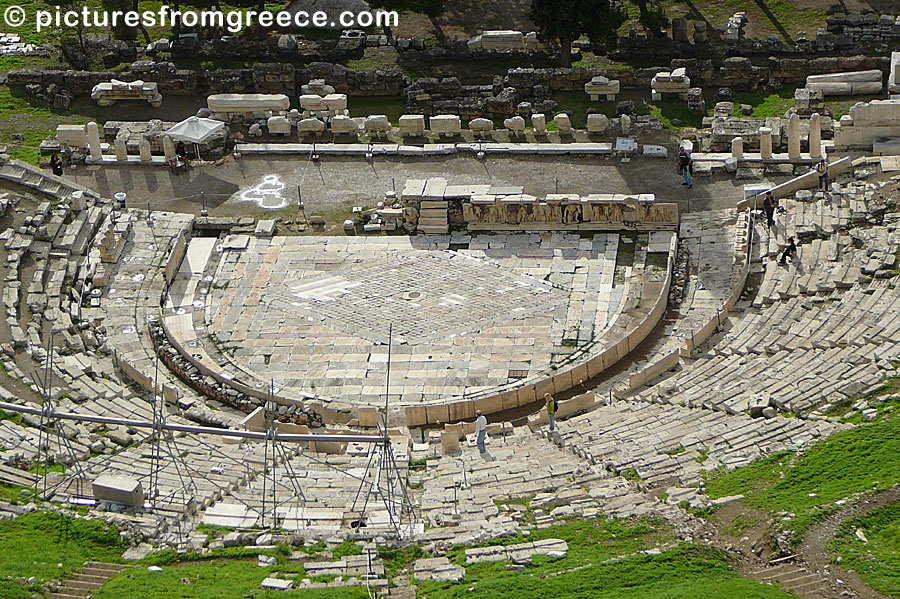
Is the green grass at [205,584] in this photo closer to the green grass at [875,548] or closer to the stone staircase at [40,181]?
the green grass at [875,548]

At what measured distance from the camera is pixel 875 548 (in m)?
41.0

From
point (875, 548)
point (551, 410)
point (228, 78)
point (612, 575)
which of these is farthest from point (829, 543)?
point (228, 78)

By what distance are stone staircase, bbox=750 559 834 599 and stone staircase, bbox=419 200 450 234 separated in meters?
27.8

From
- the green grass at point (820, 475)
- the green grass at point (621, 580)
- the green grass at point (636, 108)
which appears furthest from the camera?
the green grass at point (636, 108)

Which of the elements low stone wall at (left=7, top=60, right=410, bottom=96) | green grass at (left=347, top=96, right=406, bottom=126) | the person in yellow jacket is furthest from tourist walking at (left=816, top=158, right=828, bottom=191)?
low stone wall at (left=7, top=60, right=410, bottom=96)

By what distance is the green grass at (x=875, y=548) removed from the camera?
39.5 m

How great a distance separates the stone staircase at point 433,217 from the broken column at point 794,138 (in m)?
14.7

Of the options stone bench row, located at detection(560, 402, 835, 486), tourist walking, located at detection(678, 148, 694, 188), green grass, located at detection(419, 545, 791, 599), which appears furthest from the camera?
tourist walking, located at detection(678, 148, 694, 188)

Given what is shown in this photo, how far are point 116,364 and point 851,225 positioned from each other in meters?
27.3

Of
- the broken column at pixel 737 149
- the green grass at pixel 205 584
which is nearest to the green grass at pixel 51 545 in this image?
the green grass at pixel 205 584

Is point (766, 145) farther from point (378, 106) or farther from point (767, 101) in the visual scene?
point (378, 106)

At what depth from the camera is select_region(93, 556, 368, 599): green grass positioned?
4084 centimetres

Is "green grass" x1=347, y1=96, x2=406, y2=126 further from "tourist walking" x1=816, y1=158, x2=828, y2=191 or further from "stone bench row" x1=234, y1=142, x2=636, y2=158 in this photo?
"tourist walking" x1=816, y1=158, x2=828, y2=191

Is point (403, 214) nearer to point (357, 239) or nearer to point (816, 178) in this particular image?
point (357, 239)
